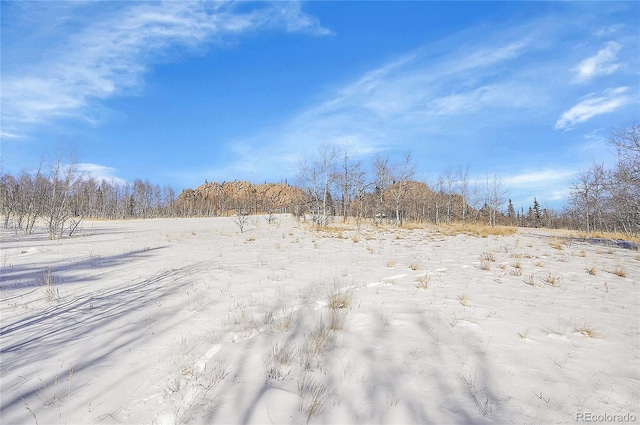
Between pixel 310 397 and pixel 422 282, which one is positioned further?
pixel 422 282

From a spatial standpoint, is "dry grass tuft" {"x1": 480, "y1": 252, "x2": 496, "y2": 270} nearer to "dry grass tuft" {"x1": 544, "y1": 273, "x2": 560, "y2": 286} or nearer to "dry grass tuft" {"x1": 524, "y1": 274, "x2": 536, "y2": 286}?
"dry grass tuft" {"x1": 524, "y1": 274, "x2": 536, "y2": 286}

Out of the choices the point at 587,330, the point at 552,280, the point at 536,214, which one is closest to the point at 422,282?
the point at 587,330

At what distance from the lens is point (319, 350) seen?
10.2 feet

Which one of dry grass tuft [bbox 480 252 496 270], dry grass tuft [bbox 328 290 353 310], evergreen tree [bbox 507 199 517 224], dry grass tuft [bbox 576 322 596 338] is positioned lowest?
dry grass tuft [bbox 576 322 596 338]

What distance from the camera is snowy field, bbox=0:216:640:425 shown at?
91.0 inches

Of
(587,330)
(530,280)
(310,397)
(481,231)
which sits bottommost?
(310,397)

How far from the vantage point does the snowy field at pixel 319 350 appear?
2.31 metres

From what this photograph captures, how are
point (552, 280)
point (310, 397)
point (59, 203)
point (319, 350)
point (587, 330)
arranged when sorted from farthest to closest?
point (59, 203) < point (552, 280) < point (587, 330) < point (319, 350) < point (310, 397)

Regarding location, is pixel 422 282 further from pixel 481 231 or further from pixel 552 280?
pixel 481 231

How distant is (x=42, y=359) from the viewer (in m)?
3.06

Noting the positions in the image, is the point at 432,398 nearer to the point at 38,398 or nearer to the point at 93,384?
the point at 93,384

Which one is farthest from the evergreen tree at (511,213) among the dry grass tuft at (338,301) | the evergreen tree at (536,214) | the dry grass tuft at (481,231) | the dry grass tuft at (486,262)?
the dry grass tuft at (338,301)

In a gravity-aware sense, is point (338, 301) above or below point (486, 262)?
below

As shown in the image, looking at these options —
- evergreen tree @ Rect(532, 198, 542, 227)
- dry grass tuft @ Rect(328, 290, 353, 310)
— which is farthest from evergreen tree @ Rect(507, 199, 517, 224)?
dry grass tuft @ Rect(328, 290, 353, 310)
